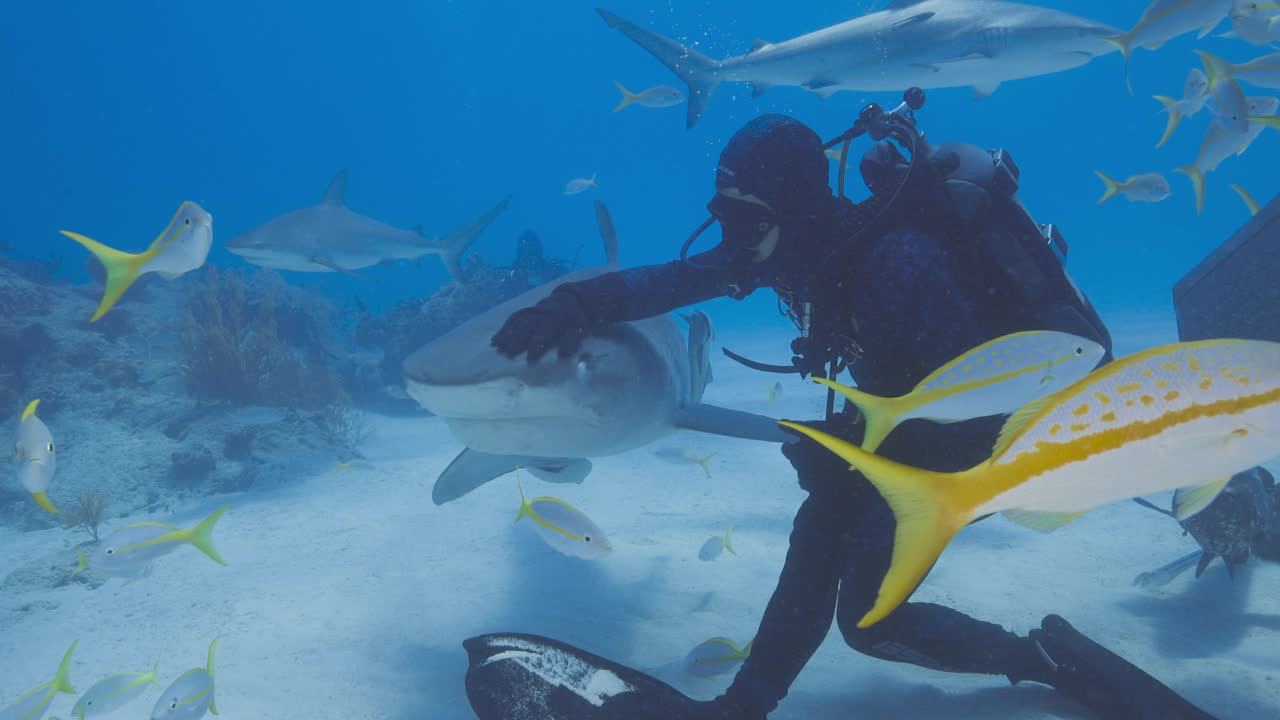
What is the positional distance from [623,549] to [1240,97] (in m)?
5.40

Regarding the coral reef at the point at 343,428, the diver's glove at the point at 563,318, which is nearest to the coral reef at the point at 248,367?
the coral reef at the point at 343,428

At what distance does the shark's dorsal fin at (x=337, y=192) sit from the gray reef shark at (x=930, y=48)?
431 cm

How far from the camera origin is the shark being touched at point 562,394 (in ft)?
Result: 8.73

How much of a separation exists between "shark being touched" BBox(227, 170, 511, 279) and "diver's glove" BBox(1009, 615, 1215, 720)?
642 centimetres

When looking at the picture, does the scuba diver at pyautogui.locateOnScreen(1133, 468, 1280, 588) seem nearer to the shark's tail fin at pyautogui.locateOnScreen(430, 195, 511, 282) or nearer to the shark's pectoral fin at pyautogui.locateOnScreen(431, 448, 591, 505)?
the shark's pectoral fin at pyautogui.locateOnScreen(431, 448, 591, 505)

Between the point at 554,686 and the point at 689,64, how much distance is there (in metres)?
6.91

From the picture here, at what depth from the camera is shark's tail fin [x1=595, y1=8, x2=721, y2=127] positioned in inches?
261

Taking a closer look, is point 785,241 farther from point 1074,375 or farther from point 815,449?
point 1074,375

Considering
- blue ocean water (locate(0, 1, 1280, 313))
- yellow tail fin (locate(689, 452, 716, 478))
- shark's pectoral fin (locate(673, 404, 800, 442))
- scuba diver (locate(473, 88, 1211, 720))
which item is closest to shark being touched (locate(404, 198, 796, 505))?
shark's pectoral fin (locate(673, 404, 800, 442))

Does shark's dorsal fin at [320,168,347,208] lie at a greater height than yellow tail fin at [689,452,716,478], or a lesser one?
greater

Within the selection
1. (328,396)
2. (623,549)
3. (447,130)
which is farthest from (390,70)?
(623,549)

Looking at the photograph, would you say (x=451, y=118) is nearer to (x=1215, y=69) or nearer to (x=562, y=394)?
(x=1215, y=69)

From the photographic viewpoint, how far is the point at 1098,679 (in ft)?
8.36

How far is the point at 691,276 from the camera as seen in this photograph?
3098mm
